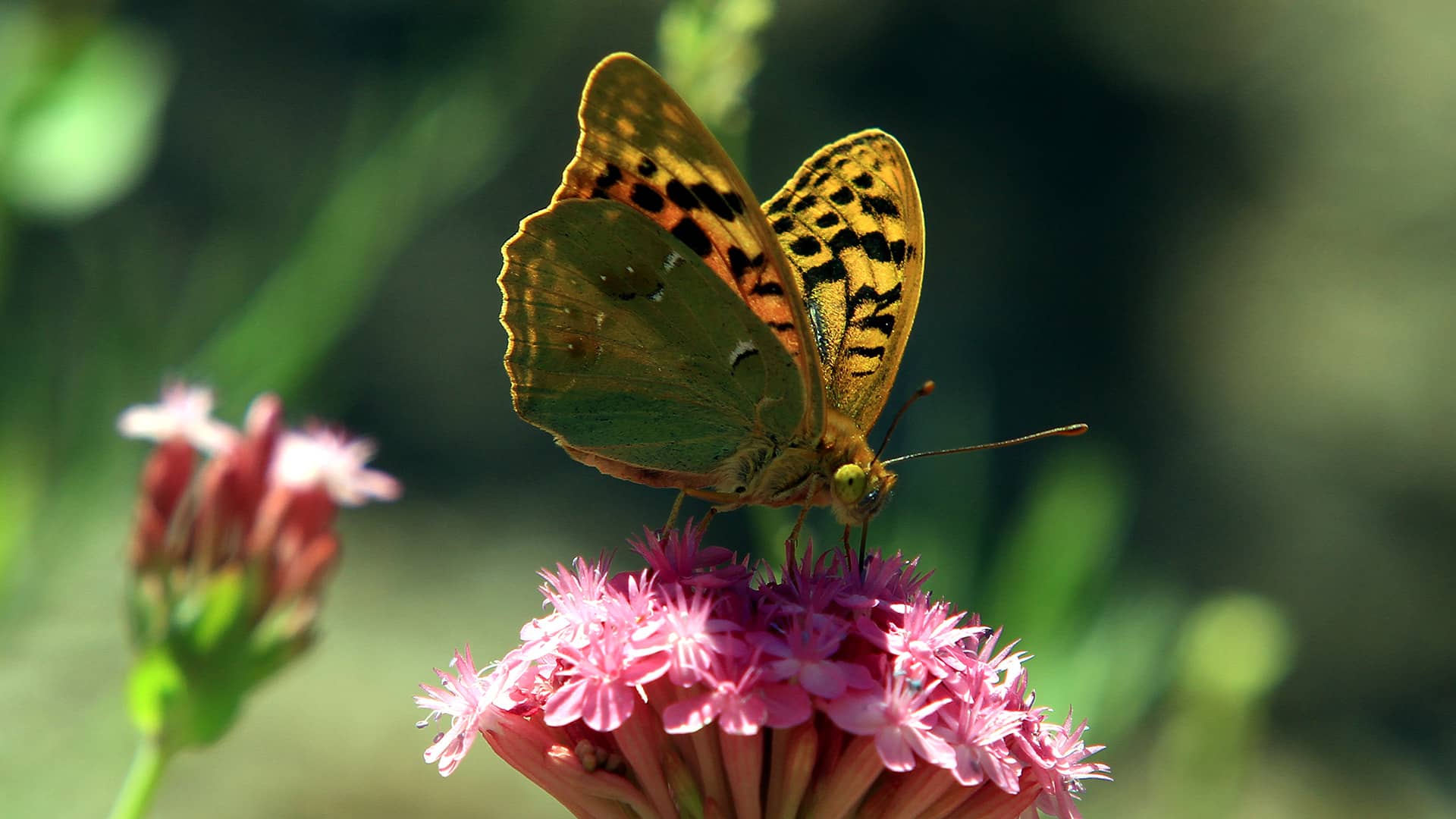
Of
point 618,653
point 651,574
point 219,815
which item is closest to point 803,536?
point 651,574

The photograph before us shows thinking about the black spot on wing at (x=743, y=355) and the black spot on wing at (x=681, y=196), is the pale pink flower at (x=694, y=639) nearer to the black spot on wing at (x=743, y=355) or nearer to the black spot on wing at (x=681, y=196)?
the black spot on wing at (x=743, y=355)

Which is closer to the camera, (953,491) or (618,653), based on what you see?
(618,653)

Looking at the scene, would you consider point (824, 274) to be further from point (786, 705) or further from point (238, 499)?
point (238, 499)

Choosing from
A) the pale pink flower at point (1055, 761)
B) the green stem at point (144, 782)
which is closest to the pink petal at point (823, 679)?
the pale pink flower at point (1055, 761)

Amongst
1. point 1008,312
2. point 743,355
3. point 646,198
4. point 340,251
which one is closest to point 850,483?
point 743,355

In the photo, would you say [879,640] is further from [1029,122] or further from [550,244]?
[1029,122]

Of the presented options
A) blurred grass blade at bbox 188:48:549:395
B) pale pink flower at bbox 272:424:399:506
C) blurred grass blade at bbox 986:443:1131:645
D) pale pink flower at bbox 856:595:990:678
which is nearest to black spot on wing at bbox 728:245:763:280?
pale pink flower at bbox 856:595:990:678
